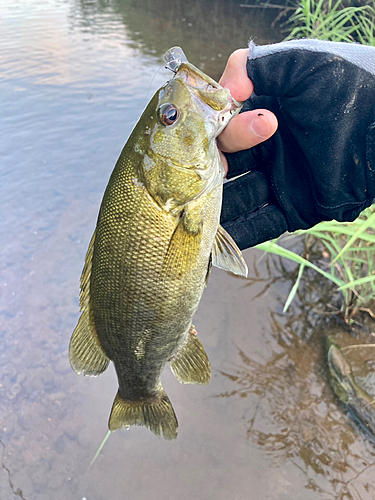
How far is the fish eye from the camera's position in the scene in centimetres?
152

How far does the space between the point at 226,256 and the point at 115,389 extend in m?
2.33

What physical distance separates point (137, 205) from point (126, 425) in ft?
4.22

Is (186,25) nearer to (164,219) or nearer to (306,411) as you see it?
(306,411)

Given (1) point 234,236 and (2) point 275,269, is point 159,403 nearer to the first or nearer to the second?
(1) point 234,236

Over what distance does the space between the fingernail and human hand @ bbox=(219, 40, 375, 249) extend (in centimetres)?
1

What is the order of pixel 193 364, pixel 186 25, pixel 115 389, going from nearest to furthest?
pixel 193 364 → pixel 115 389 → pixel 186 25

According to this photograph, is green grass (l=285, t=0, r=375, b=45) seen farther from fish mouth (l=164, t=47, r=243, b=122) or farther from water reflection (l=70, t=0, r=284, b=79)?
water reflection (l=70, t=0, r=284, b=79)

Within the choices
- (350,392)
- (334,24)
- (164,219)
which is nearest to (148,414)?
(164,219)

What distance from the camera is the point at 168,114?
153 cm

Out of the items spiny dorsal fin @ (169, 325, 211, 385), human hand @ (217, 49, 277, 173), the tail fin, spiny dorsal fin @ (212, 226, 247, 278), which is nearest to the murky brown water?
the tail fin

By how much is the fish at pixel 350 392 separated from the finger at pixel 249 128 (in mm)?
2407

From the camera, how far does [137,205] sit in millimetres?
1557

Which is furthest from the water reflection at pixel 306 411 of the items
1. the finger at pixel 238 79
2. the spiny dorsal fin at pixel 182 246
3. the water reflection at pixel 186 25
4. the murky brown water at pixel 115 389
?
the water reflection at pixel 186 25

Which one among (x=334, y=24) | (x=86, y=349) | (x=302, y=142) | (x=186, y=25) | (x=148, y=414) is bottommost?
(x=148, y=414)
